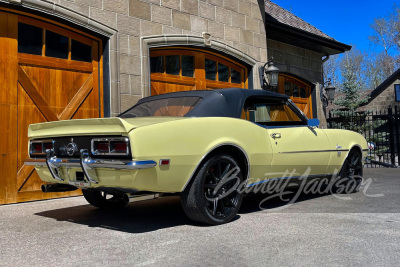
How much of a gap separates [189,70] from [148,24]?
52.9 inches

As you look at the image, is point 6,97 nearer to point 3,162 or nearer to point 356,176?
point 3,162

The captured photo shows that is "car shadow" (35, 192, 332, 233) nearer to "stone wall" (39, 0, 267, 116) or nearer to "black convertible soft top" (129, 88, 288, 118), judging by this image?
"black convertible soft top" (129, 88, 288, 118)

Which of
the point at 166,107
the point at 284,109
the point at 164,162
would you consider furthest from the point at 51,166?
the point at 284,109

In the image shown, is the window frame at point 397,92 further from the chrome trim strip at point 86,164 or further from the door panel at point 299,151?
the chrome trim strip at point 86,164

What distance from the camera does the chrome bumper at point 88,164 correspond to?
3.07 meters

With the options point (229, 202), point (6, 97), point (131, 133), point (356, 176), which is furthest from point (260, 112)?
point (6, 97)

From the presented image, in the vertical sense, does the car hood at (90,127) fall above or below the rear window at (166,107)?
below

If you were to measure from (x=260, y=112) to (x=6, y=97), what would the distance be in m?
3.63

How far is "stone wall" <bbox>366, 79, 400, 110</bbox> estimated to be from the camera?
2559cm

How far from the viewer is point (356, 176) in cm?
571

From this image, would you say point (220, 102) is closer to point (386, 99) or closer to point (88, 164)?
point (88, 164)

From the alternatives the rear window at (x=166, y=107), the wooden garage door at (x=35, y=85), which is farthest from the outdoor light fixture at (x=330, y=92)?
the rear window at (x=166, y=107)

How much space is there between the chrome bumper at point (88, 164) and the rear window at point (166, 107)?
1.05 meters

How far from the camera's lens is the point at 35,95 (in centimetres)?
589
